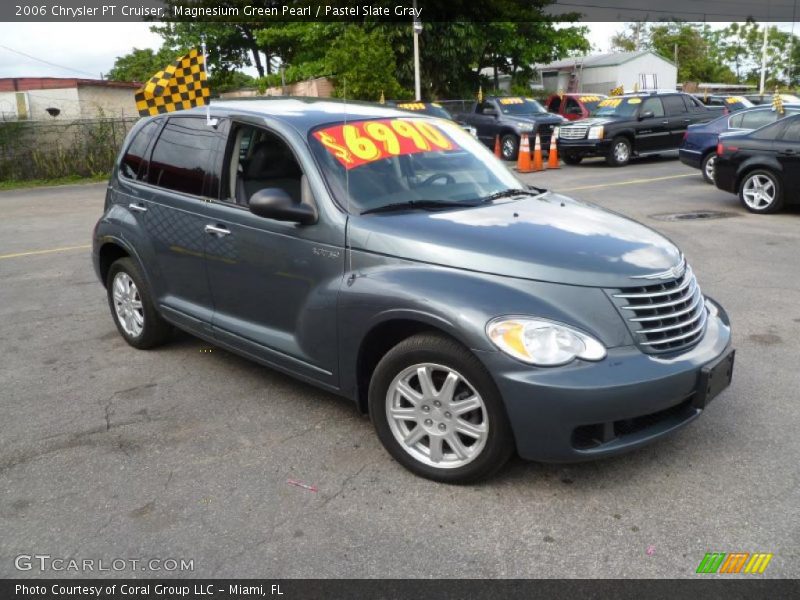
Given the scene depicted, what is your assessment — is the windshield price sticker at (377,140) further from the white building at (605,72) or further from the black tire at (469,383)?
the white building at (605,72)

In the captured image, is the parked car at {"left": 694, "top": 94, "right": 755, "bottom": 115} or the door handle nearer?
the door handle

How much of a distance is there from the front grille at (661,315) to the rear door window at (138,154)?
3.53 m

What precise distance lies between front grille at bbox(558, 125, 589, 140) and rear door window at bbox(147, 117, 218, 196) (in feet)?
50.4

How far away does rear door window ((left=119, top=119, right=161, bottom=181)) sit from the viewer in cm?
524

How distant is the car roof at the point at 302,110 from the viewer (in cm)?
427

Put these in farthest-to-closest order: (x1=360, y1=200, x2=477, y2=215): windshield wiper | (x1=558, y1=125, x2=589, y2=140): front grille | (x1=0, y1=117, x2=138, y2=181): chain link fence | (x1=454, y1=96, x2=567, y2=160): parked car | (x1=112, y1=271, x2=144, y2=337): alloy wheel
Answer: (x1=454, y1=96, x2=567, y2=160): parked car
(x1=0, y1=117, x2=138, y2=181): chain link fence
(x1=558, y1=125, x2=589, y2=140): front grille
(x1=112, y1=271, x2=144, y2=337): alloy wheel
(x1=360, y1=200, x2=477, y2=215): windshield wiper

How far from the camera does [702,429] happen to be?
392cm

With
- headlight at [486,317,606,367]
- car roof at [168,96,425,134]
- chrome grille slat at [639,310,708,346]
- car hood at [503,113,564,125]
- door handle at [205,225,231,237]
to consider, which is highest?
car roof at [168,96,425,134]

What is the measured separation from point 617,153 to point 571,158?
4.94 feet

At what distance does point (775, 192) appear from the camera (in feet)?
34.3

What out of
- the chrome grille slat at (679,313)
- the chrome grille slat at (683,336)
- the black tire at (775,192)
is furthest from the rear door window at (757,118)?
the chrome grille slat at (683,336)

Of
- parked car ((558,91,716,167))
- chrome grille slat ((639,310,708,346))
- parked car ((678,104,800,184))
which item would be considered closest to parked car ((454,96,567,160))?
parked car ((558,91,716,167))

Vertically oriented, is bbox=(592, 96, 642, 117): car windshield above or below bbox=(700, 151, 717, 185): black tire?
above

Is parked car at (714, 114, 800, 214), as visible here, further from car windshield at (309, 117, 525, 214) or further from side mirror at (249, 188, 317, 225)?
side mirror at (249, 188, 317, 225)
